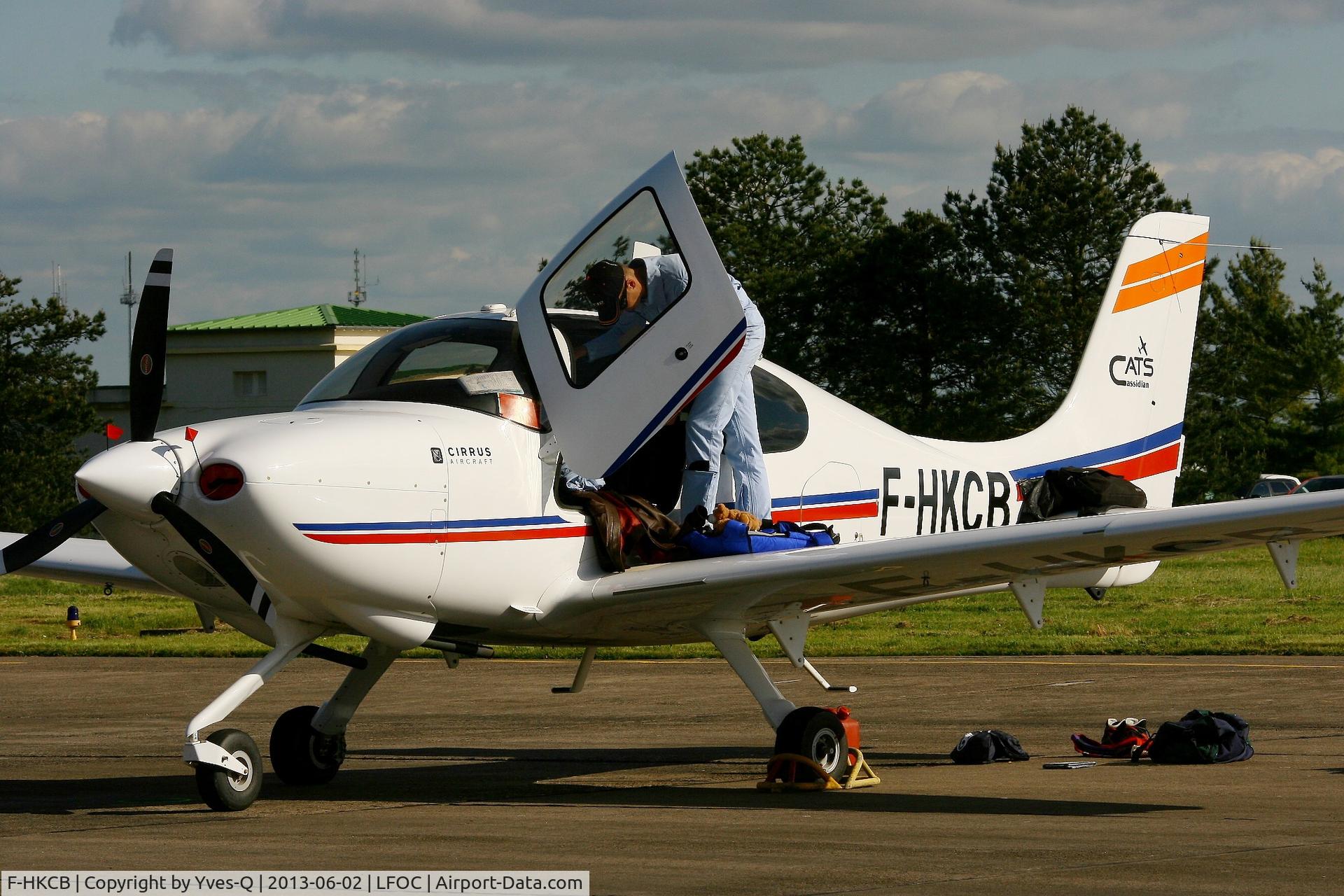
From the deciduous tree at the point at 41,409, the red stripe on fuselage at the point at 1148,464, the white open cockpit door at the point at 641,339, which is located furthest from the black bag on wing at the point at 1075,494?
the deciduous tree at the point at 41,409

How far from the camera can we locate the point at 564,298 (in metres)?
8.95

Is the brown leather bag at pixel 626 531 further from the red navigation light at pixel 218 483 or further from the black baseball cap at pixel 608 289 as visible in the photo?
the red navigation light at pixel 218 483

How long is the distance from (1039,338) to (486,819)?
50.1 meters

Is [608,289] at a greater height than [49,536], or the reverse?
[608,289]

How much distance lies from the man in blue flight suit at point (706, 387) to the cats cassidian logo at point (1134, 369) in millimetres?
3524

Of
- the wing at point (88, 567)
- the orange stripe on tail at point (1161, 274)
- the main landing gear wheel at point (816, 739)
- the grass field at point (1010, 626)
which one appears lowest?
the grass field at point (1010, 626)

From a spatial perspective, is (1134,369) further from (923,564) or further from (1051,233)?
(1051,233)

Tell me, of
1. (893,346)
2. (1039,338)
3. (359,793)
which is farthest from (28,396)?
(359,793)

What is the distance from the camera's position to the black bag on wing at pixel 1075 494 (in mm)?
11164

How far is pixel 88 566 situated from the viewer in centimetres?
1075

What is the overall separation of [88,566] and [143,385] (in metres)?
2.93

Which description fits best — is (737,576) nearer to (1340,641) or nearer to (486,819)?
(486,819)

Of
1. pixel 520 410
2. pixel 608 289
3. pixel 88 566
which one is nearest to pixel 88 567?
pixel 88 566

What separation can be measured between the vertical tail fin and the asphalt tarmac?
194 centimetres
